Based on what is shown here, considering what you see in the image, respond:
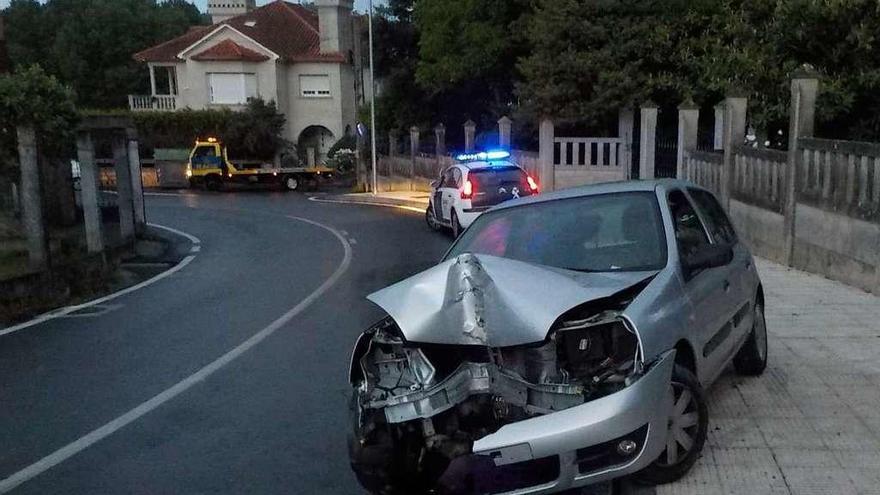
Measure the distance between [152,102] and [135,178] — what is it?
34.9 metres

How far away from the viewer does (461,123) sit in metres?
38.3

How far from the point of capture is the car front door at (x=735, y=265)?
19.8ft

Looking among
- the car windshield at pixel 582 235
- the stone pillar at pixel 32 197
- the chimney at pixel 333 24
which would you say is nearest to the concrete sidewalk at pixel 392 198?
the stone pillar at pixel 32 197

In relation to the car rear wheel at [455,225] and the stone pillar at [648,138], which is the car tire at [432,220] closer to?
the car rear wheel at [455,225]

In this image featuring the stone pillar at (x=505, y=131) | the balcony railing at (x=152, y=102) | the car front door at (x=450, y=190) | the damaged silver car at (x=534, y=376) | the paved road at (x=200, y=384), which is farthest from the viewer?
the balcony railing at (x=152, y=102)

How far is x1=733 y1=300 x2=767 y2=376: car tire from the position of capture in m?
6.63

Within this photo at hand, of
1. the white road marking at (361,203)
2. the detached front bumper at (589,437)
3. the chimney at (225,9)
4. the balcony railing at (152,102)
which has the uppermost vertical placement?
the chimney at (225,9)

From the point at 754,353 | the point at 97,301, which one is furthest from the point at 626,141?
the point at 754,353

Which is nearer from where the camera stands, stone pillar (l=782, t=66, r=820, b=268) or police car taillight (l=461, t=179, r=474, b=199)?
stone pillar (l=782, t=66, r=820, b=268)

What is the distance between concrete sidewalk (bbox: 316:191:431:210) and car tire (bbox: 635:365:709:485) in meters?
23.1

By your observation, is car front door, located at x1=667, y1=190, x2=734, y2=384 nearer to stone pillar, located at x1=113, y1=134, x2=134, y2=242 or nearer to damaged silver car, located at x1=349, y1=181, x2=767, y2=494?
damaged silver car, located at x1=349, y1=181, x2=767, y2=494

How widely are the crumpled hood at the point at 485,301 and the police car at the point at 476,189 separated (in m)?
12.5

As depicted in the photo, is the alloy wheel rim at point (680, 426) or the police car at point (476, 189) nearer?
the alloy wheel rim at point (680, 426)

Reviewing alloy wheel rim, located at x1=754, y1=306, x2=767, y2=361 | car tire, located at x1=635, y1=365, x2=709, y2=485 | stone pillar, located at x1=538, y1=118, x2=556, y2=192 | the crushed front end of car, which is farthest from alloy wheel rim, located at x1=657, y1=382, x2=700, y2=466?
stone pillar, located at x1=538, y1=118, x2=556, y2=192
